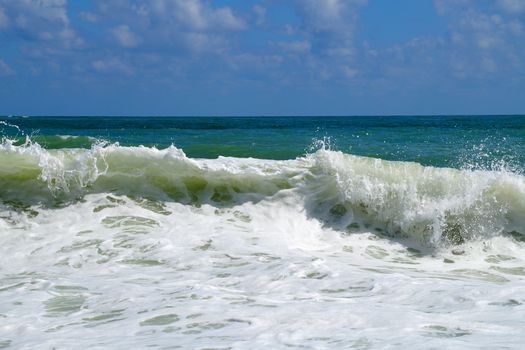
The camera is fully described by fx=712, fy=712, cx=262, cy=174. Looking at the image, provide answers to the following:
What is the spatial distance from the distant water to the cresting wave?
0.07ft

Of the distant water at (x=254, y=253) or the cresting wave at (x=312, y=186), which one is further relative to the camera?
the cresting wave at (x=312, y=186)

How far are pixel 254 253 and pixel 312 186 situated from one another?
9.02 ft

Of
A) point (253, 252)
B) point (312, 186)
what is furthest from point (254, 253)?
point (312, 186)

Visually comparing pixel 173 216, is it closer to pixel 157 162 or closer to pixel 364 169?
pixel 157 162

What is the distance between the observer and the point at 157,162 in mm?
10508

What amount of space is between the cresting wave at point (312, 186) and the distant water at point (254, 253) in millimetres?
23

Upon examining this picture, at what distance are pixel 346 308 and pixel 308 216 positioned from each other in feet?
14.0

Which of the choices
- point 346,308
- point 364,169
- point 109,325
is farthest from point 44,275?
point 364,169

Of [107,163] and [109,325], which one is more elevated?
[107,163]

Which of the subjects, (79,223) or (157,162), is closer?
(79,223)

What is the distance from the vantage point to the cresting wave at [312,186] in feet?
30.3

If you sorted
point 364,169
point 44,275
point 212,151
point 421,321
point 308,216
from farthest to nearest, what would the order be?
point 212,151 < point 364,169 < point 308,216 < point 44,275 < point 421,321

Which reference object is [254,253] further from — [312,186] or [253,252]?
[312,186]

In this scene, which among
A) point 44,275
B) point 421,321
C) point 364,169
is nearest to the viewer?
point 421,321
